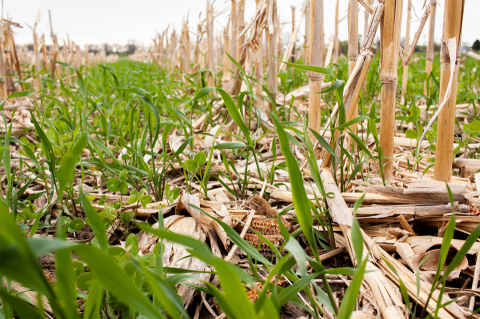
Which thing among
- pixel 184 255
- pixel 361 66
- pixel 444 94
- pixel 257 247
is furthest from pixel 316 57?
pixel 184 255

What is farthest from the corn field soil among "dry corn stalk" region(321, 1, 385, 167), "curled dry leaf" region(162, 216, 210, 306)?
"dry corn stalk" region(321, 1, 385, 167)

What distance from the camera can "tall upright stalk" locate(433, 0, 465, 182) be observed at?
2.95 ft

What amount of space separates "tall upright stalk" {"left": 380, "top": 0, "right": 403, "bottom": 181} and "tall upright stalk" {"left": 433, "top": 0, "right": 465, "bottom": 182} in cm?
13

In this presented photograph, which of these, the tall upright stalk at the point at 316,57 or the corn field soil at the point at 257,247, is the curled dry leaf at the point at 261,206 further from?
the tall upright stalk at the point at 316,57

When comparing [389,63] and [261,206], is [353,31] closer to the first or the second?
[389,63]

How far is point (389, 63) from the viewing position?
1.04m

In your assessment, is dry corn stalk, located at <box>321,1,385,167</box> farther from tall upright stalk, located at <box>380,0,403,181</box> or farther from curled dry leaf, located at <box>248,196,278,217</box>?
curled dry leaf, located at <box>248,196,278,217</box>

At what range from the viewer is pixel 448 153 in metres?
0.99

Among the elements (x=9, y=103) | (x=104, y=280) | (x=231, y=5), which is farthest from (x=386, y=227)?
(x=9, y=103)

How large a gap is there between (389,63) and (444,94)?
0.60ft

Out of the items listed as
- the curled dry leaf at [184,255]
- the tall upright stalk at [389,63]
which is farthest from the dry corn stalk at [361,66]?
the curled dry leaf at [184,255]

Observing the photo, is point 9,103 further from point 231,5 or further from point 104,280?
point 104,280

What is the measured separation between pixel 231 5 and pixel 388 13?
1264 mm

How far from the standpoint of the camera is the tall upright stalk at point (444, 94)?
0.90 m
